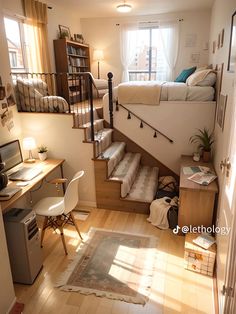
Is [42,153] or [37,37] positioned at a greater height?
[37,37]

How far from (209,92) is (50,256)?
9.65 ft

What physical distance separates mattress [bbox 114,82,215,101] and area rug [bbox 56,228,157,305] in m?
2.04

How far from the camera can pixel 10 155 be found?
2.83 metres

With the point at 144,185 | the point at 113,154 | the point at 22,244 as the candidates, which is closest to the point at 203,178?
the point at 144,185

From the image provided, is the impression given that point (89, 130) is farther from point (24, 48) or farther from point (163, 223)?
point (24, 48)

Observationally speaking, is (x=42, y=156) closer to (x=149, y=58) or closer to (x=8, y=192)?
(x=8, y=192)

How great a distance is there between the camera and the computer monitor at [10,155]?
2.71 metres

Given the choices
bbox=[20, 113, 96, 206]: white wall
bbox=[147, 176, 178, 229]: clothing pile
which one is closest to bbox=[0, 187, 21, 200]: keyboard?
bbox=[20, 113, 96, 206]: white wall

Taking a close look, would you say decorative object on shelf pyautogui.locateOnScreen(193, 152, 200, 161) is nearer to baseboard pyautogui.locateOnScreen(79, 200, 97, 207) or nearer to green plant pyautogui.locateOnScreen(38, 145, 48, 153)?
baseboard pyautogui.locateOnScreen(79, 200, 97, 207)

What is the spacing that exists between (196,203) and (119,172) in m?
1.21

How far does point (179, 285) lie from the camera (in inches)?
85.6

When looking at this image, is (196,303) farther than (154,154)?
No

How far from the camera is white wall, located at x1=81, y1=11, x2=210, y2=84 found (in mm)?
5441

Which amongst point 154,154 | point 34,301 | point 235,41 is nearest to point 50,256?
point 34,301
